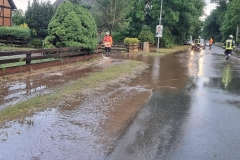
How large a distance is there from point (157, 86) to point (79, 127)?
532 centimetres

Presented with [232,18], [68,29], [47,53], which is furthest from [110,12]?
[232,18]

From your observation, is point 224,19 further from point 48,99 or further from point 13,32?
point 48,99

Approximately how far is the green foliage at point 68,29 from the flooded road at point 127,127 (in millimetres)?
5994

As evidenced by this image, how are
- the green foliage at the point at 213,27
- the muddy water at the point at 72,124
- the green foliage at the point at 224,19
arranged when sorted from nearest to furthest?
1. the muddy water at the point at 72,124
2. the green foliage at the point at 224,19
3. the green foliage at the point at 213,27

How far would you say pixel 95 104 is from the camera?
7273 millimetres

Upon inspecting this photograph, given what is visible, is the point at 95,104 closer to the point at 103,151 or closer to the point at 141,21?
the point at 103,151

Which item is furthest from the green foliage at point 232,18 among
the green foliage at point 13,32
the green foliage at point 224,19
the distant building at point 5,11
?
the green foliage at point 13,32

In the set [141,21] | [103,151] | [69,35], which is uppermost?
[141,21]

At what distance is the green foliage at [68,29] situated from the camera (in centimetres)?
1503

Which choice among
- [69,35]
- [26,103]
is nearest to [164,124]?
[26,103]

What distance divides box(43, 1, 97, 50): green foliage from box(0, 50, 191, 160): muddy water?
5.74m

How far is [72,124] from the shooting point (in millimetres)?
5672

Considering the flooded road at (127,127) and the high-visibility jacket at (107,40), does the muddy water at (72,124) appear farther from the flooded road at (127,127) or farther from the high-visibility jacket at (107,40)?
the high-visibility jacket at (107,40)

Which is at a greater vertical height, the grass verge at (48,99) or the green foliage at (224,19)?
the green foliage at (224,19)
